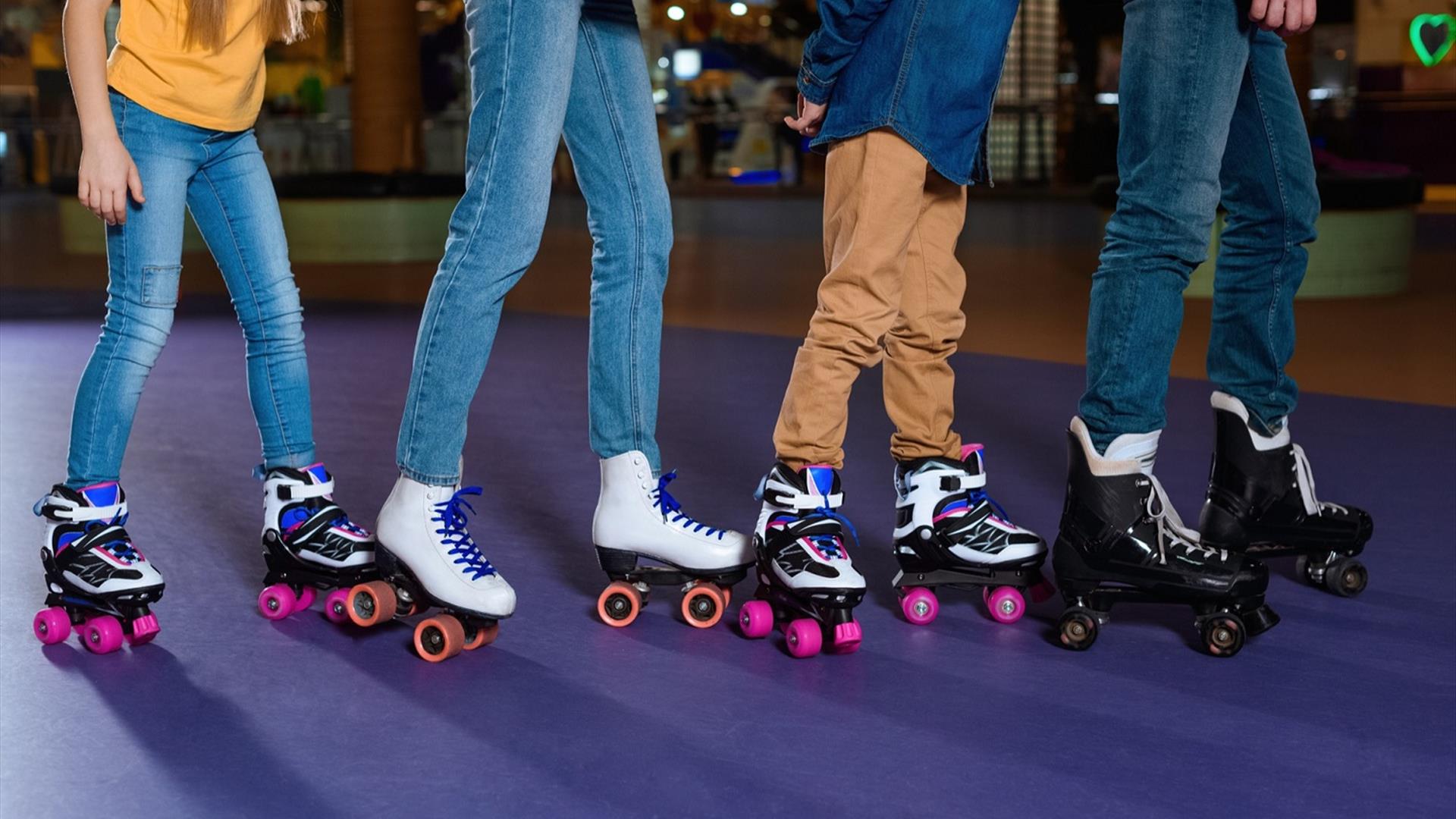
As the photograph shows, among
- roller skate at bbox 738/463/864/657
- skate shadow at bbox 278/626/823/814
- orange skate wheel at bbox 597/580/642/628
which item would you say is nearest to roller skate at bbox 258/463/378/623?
skate shadow at bbox 278/626/823/814

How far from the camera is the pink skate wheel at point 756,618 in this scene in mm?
2250

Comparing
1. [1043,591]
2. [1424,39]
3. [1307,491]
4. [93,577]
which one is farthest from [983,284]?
[1424,39]

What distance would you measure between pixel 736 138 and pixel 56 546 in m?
15.1

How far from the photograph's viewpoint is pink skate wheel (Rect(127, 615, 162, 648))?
2229 mm

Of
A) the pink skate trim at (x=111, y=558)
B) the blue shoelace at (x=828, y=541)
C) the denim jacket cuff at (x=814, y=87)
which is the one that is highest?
the denim jacket cuff at (x=814, y=87)

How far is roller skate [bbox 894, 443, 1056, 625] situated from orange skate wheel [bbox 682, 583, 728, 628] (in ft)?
0.93

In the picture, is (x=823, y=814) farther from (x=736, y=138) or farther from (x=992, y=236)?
(x=736, y=138)

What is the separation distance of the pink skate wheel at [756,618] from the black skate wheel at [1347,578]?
938 mm

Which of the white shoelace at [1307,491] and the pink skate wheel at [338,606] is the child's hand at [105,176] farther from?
the white shoelace at [1307,491]

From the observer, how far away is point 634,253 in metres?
2.30

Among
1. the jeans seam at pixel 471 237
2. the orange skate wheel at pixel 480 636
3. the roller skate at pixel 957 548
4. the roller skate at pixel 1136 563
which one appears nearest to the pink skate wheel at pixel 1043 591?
the roller skate at pixel 957 548

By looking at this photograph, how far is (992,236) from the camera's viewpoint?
11188 millimetres

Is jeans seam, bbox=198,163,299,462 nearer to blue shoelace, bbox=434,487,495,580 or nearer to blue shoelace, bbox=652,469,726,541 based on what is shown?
blue shoelace, bbox=434,487,495,580

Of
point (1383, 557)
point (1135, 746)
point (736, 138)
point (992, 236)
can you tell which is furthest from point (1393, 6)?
point (1135, 746)
